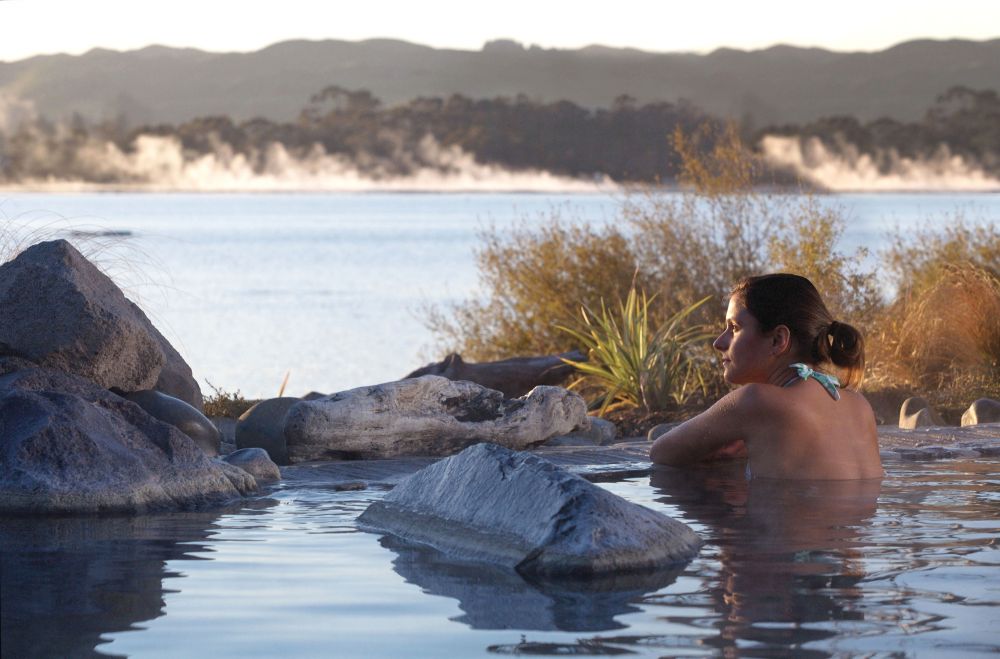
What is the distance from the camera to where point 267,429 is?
9062 millimetres

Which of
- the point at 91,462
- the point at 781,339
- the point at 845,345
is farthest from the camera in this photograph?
the point at 91,462

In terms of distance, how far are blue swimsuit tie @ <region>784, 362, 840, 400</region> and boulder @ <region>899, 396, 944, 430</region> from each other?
14.6ft

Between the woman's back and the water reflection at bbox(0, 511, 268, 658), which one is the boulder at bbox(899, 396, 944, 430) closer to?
the woman's back

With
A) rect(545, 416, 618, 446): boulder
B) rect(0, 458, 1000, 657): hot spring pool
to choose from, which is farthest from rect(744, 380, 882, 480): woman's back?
rect(545, 416, 618, 446): boulder

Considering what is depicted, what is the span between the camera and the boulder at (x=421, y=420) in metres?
8.77

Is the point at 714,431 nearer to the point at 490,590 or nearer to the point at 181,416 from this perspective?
the point at 490,590

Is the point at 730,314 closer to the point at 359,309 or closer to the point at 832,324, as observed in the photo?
the point at 832,324

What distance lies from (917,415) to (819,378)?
476cm

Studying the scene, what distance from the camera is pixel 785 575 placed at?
17.2 feet

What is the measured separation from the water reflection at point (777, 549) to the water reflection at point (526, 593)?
202mm

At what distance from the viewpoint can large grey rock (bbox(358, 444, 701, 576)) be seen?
5426 millimetres

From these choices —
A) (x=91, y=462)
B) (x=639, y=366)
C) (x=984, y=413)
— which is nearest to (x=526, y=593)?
(x=91, y=462)

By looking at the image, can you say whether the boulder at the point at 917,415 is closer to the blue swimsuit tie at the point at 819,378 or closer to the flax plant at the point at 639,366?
the flax plant at the point at 639,366

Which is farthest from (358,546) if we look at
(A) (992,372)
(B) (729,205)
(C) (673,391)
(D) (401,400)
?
(B) (729,205)
